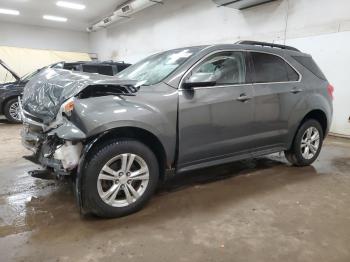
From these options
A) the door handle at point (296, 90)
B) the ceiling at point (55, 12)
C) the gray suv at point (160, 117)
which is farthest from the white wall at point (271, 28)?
the door handle at point (296, 90)

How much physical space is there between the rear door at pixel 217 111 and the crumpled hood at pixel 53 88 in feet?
1.98

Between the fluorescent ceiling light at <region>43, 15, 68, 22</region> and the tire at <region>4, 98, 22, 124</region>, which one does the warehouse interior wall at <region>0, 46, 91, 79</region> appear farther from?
the tire at <region>4, 98, 22, 124</region>

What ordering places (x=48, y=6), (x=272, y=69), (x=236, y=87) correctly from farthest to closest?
(x=48, y=6), (x=272, y=69), (x=236, y=87)

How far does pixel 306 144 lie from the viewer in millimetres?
3867

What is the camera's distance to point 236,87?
3.07 metres

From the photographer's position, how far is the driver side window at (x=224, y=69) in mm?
2934

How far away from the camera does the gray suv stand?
7.68ft

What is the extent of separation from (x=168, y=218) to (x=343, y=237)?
1359 mm

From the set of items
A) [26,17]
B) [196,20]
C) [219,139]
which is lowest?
[219,139]

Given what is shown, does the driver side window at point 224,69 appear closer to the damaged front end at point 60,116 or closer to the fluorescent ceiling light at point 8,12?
the damaged front end at point 60,116

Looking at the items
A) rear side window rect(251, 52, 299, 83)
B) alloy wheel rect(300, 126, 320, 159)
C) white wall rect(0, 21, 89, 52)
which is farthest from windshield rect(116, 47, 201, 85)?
white wall rect(0, 21, 89, 52)

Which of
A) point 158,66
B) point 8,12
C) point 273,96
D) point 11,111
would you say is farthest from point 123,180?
point 8,12

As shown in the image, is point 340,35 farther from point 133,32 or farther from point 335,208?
point 133,32

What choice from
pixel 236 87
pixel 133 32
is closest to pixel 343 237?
pixel 236 87
